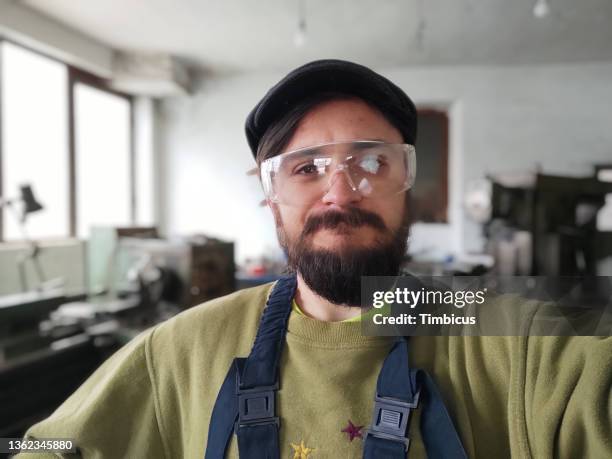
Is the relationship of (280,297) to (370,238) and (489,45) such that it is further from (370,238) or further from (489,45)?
(489,45)

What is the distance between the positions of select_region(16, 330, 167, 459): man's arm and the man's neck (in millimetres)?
329

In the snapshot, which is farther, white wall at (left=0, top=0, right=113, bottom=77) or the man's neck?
white wall at (left=0, top=0, right=113, bottom=77)

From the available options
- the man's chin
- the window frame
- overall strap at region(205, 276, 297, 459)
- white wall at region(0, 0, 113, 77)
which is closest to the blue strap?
overall strap at region(205, 276, 297, 459)

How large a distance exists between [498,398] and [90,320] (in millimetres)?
1698

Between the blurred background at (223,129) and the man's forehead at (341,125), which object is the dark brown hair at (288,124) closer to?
the man's forehead at (341,125)

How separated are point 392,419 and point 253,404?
0.73 ft

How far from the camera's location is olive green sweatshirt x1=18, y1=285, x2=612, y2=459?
1.45 feet

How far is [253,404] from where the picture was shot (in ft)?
1.87

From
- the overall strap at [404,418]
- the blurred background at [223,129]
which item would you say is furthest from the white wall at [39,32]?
the overall strap at [404,418]

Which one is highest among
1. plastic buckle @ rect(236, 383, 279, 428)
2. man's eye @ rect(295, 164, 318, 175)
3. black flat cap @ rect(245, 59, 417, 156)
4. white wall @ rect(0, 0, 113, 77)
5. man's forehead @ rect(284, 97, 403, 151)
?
white wall @ rect(0, 0, 113, 77)

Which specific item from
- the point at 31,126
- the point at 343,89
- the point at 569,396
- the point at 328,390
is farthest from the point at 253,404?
the point at 31,126

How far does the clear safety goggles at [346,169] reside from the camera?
569 mm

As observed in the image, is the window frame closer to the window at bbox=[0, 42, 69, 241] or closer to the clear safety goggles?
the window at bbox=[0, 42, 69, 241]

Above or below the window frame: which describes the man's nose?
below
